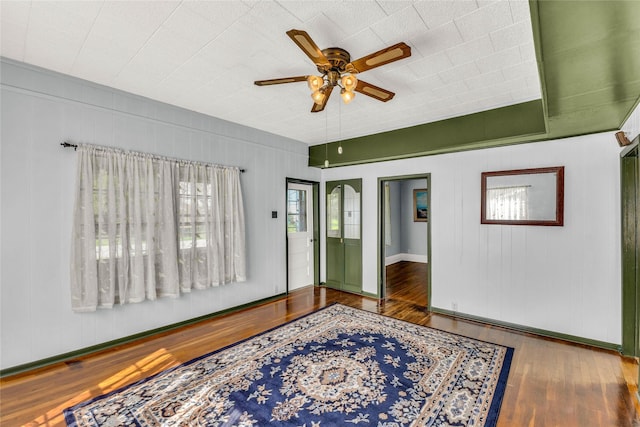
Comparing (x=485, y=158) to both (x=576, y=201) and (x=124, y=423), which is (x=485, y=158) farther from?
(x=124, y=423)

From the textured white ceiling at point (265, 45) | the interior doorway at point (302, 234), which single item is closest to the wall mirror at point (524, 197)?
the textured white ceiling at point (265, 45)

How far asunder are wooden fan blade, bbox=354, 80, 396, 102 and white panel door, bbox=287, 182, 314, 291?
3.01m

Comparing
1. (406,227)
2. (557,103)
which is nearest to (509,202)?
(557,103)

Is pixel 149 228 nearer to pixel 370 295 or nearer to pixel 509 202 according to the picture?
pixel 370 295

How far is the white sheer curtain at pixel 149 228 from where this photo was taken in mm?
2967

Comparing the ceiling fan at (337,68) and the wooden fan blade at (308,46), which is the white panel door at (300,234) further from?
the wooden fan blade at (308,46)

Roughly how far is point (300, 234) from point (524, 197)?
3.61 meters

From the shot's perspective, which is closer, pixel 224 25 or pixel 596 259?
pixel 224 25

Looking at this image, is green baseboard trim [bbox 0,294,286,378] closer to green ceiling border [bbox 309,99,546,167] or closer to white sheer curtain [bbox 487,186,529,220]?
green ceiling border [bbox 309,99,546,167]

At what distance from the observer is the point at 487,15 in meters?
1.93

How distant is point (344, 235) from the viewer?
5566 mm

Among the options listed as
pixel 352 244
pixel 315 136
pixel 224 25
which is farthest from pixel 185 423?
pixel 315 136

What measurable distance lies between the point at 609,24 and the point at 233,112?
11.7 ft

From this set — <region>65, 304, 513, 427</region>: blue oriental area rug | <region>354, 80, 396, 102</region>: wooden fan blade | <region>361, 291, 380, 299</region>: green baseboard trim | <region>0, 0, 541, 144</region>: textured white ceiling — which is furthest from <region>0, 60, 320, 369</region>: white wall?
<region>361, 291, 380, 299</region>: green baseboard trim
